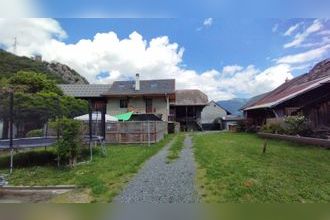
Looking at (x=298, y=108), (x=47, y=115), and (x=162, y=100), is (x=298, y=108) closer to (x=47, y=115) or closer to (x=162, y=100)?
(x=47, y=115)

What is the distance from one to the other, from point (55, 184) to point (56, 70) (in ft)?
161

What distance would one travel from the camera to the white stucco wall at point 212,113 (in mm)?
51250

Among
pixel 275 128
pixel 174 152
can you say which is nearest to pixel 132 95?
pixel 275 128

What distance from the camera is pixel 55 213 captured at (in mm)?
4559

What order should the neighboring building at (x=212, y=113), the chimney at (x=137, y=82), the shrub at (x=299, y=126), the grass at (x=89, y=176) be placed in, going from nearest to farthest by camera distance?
the grass at (x=89, y=176) → the shrub at (x=299, y=126) → the chimney at (x=137, y=82) → the neighboring building at (x=212, y=113)

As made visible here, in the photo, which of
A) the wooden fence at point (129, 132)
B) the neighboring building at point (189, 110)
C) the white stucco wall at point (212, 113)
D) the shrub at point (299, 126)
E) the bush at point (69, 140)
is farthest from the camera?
the white stucco wall at point (212, 113)

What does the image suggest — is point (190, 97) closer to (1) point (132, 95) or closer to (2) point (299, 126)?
(1) point (132, 95)

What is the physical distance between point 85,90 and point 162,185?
3174 centimetres

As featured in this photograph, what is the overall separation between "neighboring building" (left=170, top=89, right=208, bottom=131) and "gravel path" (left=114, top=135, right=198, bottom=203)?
107 ft

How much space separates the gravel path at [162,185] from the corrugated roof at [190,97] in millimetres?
33916

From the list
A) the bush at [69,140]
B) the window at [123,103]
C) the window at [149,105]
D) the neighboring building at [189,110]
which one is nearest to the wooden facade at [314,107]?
the bush at [69,140]

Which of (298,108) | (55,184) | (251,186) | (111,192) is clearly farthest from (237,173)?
(298,108)

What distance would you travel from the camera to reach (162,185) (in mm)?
6152

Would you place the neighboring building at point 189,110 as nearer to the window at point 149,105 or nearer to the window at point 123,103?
the window at point 149,105
